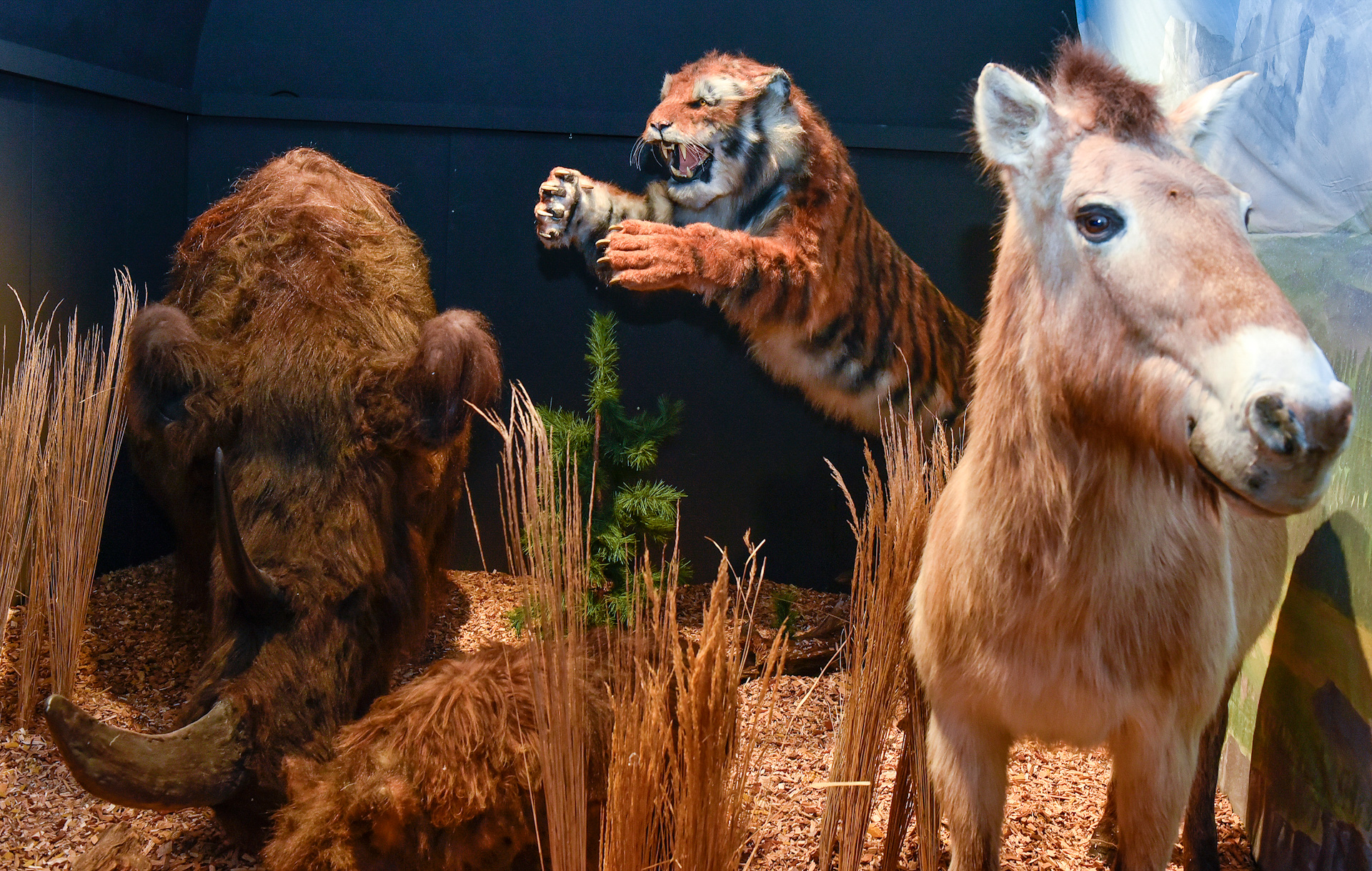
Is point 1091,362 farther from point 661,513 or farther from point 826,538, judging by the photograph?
point 826,538

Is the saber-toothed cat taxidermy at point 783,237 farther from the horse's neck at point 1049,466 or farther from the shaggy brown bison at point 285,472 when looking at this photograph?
the horse's neck at point 1049,466

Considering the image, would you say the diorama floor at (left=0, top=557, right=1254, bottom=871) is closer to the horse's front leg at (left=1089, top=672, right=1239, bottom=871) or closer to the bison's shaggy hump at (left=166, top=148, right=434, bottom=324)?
the horse's front leg at (left=1089, top=672, right=1239, bottom=871)

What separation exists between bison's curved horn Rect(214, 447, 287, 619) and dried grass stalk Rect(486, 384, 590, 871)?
611mm

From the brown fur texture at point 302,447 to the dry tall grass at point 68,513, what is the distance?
6.3 inches

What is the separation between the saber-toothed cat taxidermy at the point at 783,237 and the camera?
11.0 feet

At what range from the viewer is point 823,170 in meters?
3.47

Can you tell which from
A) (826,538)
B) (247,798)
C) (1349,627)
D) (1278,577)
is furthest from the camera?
(826,538)

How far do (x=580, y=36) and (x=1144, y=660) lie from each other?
324 centimetres

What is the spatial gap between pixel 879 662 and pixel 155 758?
1.51 m

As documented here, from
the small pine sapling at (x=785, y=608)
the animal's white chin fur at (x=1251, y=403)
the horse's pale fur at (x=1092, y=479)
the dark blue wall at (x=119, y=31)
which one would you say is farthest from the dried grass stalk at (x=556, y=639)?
the dark blue wall at (x=119, y=31)

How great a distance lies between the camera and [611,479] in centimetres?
360

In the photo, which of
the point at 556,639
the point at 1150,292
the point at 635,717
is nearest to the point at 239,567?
the point at 556,639

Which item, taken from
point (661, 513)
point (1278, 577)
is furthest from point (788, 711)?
point (1278, 577)

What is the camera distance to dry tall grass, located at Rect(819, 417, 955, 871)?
7.14 feet
